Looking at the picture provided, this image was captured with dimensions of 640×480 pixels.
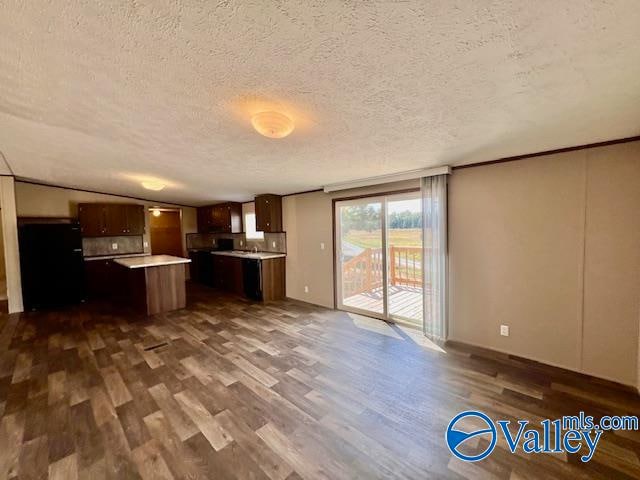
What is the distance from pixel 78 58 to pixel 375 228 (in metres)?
3.46

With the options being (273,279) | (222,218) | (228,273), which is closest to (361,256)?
(273,279)

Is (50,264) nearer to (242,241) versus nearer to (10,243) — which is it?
(10,243)

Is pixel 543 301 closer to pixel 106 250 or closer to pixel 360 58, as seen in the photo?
pixel 360 58

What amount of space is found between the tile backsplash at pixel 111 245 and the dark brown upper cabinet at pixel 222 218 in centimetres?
163

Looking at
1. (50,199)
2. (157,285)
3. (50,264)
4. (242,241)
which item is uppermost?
(50,199)

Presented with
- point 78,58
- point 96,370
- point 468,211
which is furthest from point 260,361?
point 468,211

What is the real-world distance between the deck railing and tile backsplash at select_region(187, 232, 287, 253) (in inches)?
66.0

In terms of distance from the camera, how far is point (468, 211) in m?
2.93

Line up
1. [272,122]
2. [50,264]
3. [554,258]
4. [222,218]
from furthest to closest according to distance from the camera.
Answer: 1. [222,218]
2. [50,264]
3. [554,258]
4. [272,122]

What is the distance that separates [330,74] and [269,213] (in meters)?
3.94

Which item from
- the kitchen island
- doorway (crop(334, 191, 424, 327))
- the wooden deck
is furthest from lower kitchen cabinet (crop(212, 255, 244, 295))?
the wooden deck

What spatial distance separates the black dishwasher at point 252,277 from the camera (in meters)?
4.95

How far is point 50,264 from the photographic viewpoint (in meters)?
4.68

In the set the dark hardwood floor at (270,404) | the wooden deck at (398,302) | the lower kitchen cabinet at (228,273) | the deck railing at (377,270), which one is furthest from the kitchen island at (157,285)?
the wooden deck at (398,302)
